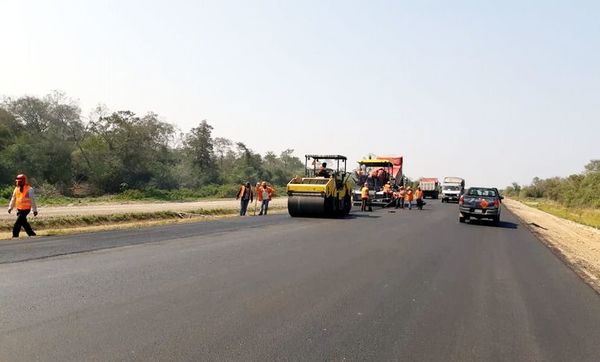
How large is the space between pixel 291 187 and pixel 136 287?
15.2 metres

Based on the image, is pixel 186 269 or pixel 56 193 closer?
pixel 186 269

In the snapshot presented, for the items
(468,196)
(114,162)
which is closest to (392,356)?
(468,196)

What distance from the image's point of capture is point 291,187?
72.9ft

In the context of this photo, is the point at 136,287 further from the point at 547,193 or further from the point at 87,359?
the point at 547,193

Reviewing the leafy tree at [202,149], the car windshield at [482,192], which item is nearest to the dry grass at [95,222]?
the car windshield at [482,192]

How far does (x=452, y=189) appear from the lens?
48.5m

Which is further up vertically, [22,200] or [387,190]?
[387,190]

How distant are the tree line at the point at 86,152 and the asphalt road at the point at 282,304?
2655cm

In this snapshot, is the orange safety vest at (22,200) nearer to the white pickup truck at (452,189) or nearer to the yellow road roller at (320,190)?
the yellow road roller at (320,190)

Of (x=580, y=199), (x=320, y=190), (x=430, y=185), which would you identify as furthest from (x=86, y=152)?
(x=580, y=199)

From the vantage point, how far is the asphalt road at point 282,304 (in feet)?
16.0

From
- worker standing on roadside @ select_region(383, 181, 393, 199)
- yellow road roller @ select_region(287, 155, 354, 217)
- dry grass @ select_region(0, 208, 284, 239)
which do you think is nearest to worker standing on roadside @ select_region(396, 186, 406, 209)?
worker standing on roadside @ select_region(383, 181, 393, 199)

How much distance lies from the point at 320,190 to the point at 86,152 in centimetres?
2590

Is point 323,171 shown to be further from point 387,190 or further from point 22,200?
point 22,200
